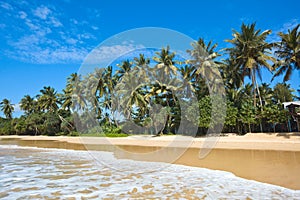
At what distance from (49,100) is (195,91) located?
2980cm

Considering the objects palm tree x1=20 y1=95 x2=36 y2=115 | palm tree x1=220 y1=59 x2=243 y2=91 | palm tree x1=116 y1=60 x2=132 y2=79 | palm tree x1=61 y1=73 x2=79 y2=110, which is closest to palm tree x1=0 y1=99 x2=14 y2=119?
palm tree x1=20 y1=95 x2=36 y2=115

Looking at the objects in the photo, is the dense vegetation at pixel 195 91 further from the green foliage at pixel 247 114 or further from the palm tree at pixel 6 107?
the palm tree at pixel 6 107

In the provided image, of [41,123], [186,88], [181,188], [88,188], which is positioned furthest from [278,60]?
[41,123]

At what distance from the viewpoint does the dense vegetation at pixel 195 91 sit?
19.5 m

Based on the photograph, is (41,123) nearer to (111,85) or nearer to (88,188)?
(111,85)

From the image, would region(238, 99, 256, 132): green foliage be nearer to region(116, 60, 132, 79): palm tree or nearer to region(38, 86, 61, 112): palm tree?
region(116, 60, 132, 79): palm tree

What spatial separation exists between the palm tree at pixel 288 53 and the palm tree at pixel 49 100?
1482 inches

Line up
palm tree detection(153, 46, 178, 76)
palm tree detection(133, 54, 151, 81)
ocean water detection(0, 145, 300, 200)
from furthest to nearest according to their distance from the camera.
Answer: palm tree detection(133, 54, 151, 81) < palm tree detection(153, 46, 178, 76) < ocean water detection(0, 145, 300, 200)

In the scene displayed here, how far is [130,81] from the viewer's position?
2780 cm

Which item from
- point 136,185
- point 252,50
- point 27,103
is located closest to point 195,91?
point 252,50

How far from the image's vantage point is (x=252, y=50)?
67.1 ft

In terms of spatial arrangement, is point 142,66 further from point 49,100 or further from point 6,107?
point 6,107

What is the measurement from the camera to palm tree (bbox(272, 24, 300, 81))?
17.6 metres

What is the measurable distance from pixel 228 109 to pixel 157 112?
9.41 metres
